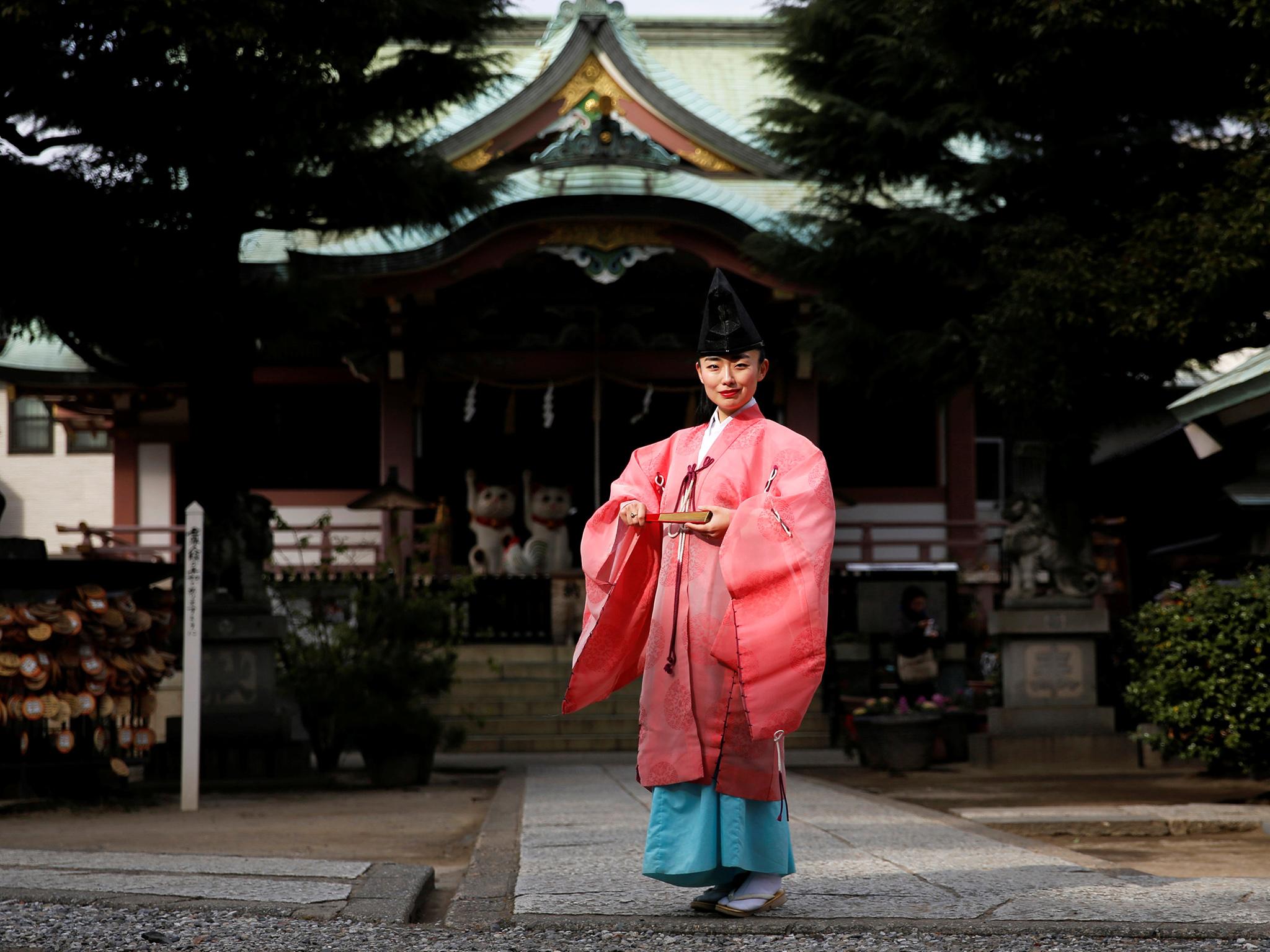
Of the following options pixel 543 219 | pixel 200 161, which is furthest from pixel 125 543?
pixel 200 161

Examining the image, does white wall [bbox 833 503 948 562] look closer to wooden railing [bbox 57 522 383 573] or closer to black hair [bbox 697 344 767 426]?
wooden railing [bbox 57 522 383 573]

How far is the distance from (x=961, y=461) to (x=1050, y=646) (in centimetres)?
648

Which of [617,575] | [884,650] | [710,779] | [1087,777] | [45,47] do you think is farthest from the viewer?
[884,650]

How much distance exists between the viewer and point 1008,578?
12.9m

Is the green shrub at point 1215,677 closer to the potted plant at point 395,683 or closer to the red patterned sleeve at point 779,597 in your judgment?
the potted plant at point 395,683

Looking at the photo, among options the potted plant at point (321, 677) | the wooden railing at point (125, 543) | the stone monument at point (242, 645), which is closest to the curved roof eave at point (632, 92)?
the wooden railing at point (125, 543)

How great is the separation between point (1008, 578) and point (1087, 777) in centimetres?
239

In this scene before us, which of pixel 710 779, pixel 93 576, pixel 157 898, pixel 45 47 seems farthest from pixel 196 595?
pixel 710 779

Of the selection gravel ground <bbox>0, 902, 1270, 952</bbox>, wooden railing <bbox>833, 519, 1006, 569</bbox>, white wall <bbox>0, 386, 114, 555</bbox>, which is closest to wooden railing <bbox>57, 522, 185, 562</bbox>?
white wall <bbox>0, 386, 114, 555</bbox>

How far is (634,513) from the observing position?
176 inches

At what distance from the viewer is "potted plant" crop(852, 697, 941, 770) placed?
38.1 ft

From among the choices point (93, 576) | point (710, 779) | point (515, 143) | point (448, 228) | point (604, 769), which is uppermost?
point (515, 143)

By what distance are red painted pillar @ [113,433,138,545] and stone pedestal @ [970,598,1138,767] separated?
11.7 m

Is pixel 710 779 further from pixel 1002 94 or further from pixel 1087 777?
pixel 1002 94
